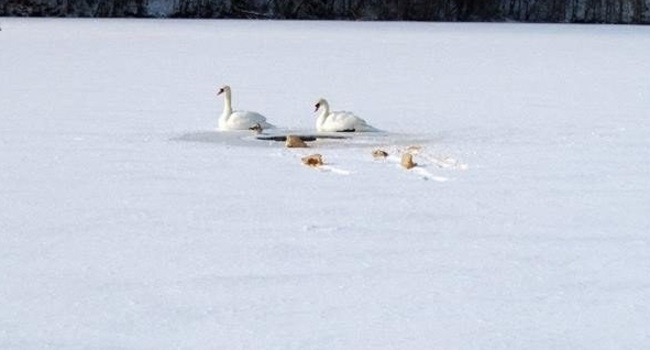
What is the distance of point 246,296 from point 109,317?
0.51 metres

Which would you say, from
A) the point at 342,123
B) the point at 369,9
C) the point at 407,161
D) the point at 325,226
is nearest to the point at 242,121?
the point at 342,123

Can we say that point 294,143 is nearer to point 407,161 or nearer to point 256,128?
point 256,128

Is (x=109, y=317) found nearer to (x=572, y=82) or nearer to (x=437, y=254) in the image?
(x=437, y=254)

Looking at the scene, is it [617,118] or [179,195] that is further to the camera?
[617,118]

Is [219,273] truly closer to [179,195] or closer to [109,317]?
[109,317]

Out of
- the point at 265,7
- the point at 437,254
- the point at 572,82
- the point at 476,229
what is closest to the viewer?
the point at 437,254

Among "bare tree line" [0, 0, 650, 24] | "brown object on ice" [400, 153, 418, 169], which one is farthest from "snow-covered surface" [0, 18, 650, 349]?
"bare tree line" [0, 0, 650, 24]

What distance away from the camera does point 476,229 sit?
5.96 metres

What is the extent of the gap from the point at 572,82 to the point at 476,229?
10.1 metres

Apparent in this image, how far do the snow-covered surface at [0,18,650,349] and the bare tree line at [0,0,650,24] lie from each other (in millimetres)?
39657

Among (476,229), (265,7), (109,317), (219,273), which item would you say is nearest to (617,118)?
(476,229)

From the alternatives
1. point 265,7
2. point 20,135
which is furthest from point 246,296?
point 265,7

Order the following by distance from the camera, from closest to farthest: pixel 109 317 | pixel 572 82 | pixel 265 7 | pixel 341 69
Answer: pixel 109 317 < pixel 572 82 < pixel 341 69 < pixel 265 7

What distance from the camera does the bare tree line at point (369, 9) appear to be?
172 ft
